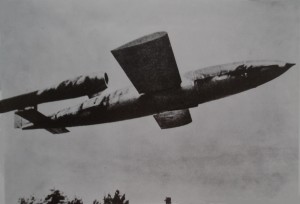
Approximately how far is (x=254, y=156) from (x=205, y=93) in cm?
98

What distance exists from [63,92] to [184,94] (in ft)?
4.37

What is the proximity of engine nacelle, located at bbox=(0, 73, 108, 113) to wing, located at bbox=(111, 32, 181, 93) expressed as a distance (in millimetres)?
399

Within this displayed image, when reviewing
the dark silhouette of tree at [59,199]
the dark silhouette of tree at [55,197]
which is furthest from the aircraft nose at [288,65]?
the dark silhouette of tree at [55,197]

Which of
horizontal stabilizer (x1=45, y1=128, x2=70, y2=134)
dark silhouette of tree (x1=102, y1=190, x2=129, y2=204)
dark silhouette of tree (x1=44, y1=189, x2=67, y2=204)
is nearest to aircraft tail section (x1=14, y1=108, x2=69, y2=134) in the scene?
horizontal stabilizer (x1=45, y1=128, x2=70, y2=134)

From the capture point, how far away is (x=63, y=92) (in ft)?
14.1

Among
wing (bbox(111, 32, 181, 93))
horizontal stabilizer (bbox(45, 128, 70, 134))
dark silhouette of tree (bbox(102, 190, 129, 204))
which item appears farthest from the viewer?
horizontal stabilizer (bbox(45, 128, 70, 134))

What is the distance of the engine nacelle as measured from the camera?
13.9 ft

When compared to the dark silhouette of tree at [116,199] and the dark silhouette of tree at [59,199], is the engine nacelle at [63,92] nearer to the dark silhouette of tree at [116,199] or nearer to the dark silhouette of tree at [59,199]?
the dark silhouette of tree at [59,199]

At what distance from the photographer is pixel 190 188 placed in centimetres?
451

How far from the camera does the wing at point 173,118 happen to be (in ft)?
15.0

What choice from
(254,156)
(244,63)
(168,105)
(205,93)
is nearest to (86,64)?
(168,105)

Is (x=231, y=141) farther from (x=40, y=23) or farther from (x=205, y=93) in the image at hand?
(x=40, y=23)

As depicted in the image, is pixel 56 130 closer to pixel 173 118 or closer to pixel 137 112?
pixel 137 112

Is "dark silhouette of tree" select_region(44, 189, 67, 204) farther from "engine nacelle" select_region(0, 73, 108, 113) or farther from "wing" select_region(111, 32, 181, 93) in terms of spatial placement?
"wing" select_region(111, 32, 181, 93)
